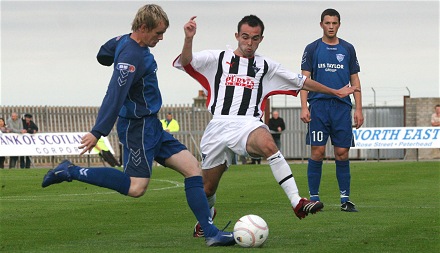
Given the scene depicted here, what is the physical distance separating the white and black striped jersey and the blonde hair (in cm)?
110

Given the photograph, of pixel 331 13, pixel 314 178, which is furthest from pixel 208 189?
pixel 331 13

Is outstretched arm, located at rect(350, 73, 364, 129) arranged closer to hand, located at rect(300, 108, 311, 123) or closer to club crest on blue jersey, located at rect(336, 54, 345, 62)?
club crest on blue jersey, located at rect(336, 54, 345, 62)

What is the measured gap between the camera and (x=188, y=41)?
32.6 feet

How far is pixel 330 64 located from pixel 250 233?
15.6 feet

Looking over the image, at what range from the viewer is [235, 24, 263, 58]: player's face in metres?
10.3

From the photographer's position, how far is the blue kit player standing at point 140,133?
9125 mm

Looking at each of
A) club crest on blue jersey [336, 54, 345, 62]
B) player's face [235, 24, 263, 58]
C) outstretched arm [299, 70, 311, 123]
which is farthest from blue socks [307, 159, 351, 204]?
player's face [235, 24, 263, 58]

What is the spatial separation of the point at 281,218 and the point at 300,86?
6.61 feet

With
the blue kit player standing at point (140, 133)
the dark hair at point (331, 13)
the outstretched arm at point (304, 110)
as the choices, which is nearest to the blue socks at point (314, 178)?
the outstretched arm at point (304, 110)

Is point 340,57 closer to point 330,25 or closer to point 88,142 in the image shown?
point 330,25

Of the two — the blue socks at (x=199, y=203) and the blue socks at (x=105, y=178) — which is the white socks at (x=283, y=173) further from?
the blue socks at (x=105, y=178)

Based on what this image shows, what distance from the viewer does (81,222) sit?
12.0m

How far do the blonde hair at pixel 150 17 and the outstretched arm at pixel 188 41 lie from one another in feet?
1.51

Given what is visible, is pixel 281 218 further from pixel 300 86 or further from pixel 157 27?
pixel 157 27
